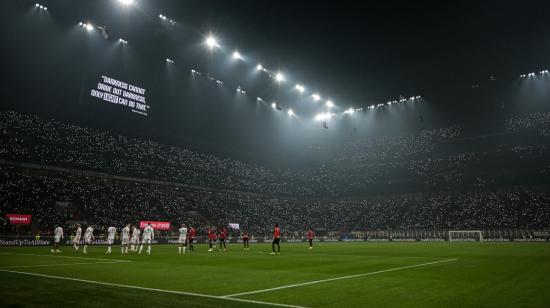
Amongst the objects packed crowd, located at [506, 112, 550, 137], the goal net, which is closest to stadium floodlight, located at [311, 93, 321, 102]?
the goal net

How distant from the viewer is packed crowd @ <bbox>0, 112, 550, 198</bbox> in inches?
1770

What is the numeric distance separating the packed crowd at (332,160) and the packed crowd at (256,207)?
217 centimetres

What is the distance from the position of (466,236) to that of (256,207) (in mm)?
30700

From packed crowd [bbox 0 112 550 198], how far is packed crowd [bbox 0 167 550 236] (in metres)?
2.17

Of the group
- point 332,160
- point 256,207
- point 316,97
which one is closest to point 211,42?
point 316,97

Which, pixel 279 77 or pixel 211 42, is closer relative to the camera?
pixel 211 42

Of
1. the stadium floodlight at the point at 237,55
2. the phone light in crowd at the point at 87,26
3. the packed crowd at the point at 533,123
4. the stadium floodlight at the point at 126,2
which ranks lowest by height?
the packed crowd at the point at 533,123

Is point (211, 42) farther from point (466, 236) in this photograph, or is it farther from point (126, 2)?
point (466, 236)

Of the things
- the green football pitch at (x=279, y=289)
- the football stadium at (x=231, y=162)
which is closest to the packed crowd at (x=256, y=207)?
the football stadium at (x=231, y=162)

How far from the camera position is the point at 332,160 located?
80.8 metres

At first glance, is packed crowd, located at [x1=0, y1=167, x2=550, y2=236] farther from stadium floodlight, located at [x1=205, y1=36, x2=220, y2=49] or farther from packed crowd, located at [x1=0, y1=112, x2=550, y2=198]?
stadium floodlight, located at [x1=205, y1=36, x2=220, y2=49]

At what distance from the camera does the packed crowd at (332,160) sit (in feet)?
148

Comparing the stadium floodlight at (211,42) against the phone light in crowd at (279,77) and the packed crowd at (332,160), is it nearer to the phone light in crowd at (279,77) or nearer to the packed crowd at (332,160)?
the phone light in crowd at (279,77)

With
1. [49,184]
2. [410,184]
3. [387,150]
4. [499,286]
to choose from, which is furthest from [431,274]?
[387,150]
